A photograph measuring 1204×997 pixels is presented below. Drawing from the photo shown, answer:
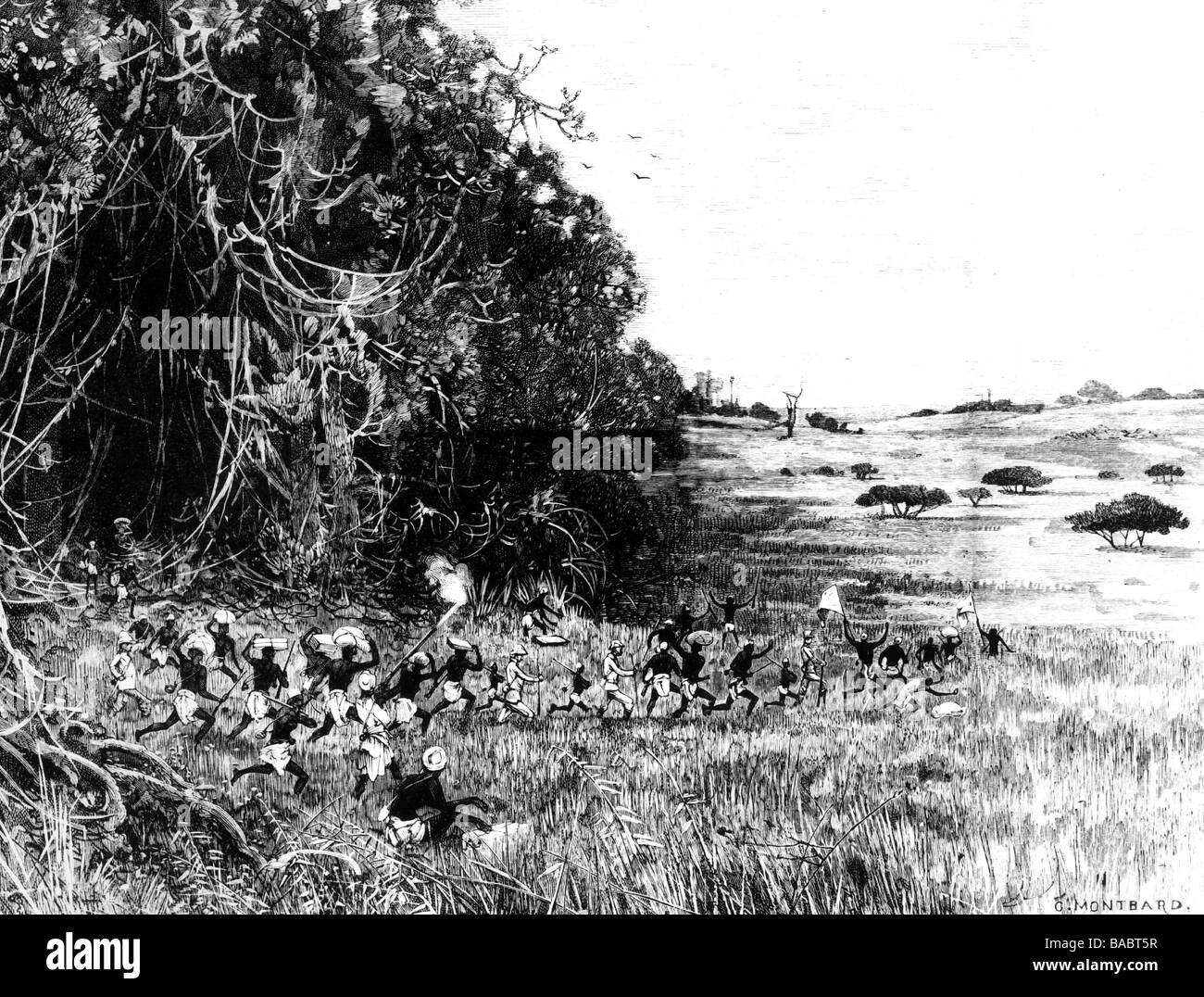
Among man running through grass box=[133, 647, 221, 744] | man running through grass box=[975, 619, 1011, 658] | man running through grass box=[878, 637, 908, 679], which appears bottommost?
man running through grass box=[133, 647, 221, 744]

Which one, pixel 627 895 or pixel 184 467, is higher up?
pixel 184 467

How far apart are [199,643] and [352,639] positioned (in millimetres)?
588

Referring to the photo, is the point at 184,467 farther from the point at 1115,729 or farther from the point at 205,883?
the point at 1115,729

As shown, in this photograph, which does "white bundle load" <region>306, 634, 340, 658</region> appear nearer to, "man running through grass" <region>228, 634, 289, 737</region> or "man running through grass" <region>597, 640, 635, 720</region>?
"man running through grass" <region>228, 634, 289, 737</region>

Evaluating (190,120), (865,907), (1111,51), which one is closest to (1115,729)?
(865,907)

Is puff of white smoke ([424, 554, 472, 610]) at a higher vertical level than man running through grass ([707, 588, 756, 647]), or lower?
higher

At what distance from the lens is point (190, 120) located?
3717 mm

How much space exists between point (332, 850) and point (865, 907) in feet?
6.45

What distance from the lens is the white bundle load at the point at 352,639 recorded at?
370 centimetres

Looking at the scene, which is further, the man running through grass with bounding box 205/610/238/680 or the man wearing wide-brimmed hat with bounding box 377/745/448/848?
the man running through grass with bounding box 205/610/238/680

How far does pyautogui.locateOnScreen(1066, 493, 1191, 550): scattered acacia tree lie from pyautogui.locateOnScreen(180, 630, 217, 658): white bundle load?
131 inches

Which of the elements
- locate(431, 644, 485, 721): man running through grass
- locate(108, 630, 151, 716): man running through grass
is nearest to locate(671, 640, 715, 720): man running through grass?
locate(431, 644, 485, 721): man running through grass

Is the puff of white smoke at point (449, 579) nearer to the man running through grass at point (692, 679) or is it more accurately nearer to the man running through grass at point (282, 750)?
the man running through grass at point (282, 750)

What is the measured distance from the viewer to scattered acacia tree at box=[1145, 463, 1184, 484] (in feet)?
12.3
